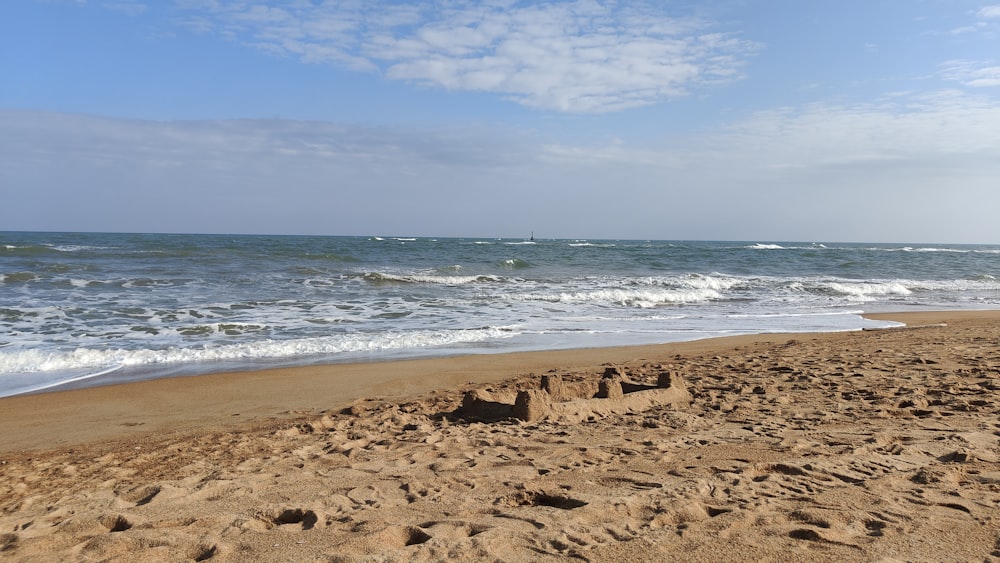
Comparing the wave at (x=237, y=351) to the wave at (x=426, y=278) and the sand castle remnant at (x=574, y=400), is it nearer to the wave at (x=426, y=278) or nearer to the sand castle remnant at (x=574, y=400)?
the sand castle remnant at (x=574, y=400)

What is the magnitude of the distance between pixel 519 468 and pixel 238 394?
13.2 ft

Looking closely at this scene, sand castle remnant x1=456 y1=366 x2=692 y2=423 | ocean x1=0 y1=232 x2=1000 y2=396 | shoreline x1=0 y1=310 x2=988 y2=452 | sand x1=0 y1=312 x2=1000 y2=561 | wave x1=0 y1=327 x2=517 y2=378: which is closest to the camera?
sand x1=0 y1=312 x2=1000 y2=561

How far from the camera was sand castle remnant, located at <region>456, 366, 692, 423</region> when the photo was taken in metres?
4.91

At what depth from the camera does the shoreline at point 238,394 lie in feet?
17.7

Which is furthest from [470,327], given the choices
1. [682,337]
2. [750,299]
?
[750,299]

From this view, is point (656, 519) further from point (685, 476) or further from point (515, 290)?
point (515, 290)

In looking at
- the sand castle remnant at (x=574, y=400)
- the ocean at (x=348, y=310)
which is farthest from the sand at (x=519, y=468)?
the ocean at (x=348, y=310)

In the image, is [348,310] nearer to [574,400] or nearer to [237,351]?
[237,351]

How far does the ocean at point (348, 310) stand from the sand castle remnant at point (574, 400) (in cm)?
342

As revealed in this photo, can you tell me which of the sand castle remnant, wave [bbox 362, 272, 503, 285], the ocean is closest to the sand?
the sand castle remnant

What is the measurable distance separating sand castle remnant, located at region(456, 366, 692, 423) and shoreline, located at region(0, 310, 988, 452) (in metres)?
1.47

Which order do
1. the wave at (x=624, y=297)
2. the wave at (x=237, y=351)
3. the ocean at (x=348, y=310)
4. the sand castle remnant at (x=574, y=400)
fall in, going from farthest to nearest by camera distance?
the wave at (x=624, y=297) → the ocean at (x=348, y=310) → the wave at (x=237, y=351) → the sand castle remnant at (x=574, y=400)

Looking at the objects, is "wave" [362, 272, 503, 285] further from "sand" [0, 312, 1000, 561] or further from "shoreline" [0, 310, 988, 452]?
"sand" [0, 312, 1000, 561]

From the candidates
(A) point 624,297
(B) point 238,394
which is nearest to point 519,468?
(B) point 238,394
